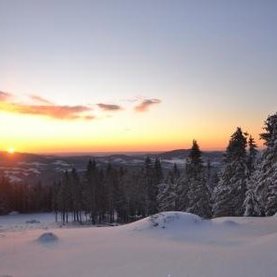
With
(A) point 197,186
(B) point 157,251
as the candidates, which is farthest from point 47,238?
(A) point 197,186

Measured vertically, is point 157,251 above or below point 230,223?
above

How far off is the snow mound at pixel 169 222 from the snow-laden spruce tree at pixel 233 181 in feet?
58.6

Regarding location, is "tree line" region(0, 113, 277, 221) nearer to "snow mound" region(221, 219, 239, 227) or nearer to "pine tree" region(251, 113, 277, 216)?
"pine tree" region(251, 113, 277, 216)

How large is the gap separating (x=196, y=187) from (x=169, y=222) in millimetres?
26941

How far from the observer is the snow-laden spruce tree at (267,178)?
3734cm

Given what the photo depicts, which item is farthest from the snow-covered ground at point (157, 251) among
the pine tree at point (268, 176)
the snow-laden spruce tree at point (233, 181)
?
the snow-laden spruce tree at point (233, 181)

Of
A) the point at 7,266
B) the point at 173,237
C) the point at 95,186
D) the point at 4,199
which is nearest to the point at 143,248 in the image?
the point at 173,237

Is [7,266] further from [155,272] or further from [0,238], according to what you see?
[0,238]

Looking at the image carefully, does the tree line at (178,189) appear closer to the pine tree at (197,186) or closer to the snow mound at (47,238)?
the pine tree at (197,186)

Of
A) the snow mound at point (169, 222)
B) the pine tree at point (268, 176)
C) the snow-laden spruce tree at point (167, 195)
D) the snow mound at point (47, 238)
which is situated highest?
the pine tree at point (268, 176)

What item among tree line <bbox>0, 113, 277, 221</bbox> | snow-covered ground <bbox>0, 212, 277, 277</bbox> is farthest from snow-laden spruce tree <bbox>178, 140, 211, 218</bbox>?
snow-covered ground <bbox>0, 212, 277, 277</bbox>

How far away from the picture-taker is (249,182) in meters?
43.6

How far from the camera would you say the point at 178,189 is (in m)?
65.2

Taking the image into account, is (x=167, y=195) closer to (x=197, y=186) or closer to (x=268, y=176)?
(x=197, y=186)
